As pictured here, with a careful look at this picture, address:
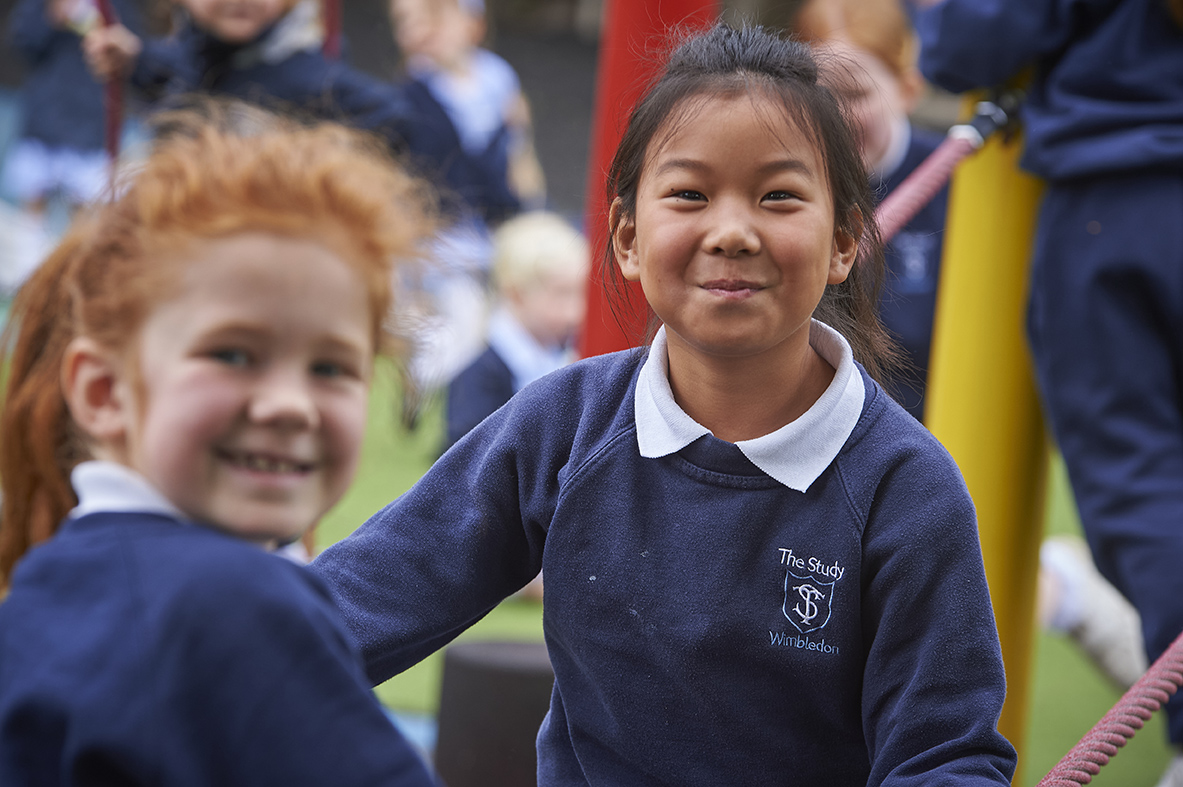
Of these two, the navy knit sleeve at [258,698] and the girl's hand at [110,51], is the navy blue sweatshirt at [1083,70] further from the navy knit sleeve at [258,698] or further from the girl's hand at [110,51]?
the girl's hand at [110,51]

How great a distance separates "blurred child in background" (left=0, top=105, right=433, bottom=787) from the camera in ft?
2.12

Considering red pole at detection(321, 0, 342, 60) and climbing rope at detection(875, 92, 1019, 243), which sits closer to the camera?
climbing rope at detection(875, 92, 1019, 243)

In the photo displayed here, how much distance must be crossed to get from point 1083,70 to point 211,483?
4.70 ft

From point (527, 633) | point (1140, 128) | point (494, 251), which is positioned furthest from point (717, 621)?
point (494, 251)

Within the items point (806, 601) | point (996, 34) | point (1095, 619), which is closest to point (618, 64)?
point (996, 34)

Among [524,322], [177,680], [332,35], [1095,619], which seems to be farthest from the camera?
[524,322]

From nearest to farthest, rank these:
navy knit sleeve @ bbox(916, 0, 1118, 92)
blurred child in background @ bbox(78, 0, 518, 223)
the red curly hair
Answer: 1. the red curly hair
2. navy knit sleeve @ bbox(916, 0, 1118, 92)
3. blurred child in background @ bbox(78, 0, 518, 223)

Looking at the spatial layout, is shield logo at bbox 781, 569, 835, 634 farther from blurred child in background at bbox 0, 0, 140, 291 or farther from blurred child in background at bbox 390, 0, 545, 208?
blurred child in background at bbox 0, 0, 140, 291

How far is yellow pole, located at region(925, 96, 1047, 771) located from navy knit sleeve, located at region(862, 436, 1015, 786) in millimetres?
956

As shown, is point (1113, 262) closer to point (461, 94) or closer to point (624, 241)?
point (624, 241)

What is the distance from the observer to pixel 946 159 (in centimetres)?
170

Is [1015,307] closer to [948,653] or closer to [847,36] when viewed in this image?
[847,36]

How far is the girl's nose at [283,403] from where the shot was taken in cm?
71

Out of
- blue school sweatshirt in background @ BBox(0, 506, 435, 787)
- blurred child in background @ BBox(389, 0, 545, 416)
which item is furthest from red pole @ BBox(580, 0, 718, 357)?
blurred child in background @ BBox(389, 0, 545, 416)
